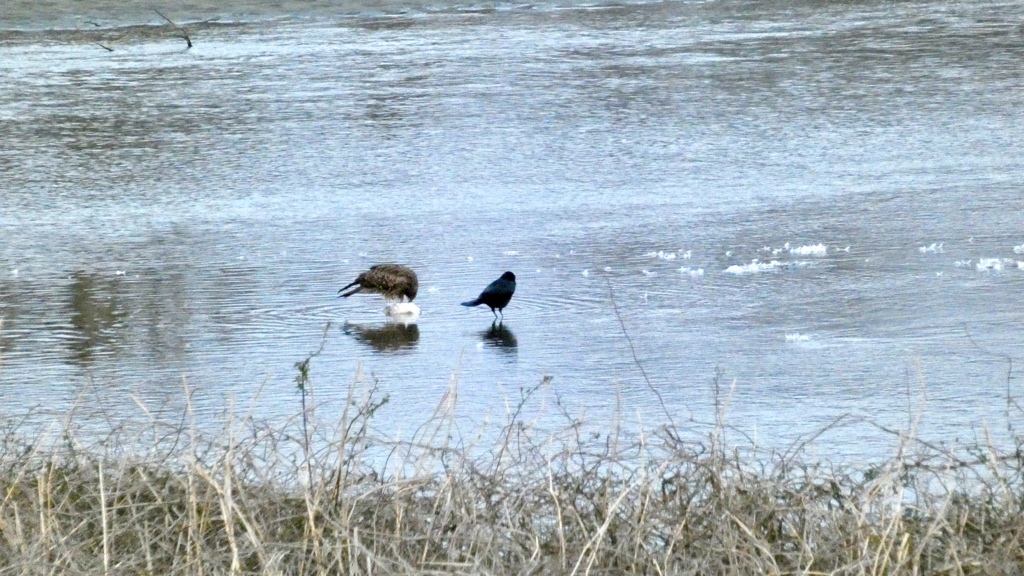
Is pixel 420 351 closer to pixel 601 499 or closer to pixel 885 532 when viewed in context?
pixel 601 499

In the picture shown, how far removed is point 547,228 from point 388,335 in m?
2.28

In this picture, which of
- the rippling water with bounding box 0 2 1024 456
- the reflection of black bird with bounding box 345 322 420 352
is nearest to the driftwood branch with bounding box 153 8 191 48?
the rippling water with bounding box 0 2 1024 456

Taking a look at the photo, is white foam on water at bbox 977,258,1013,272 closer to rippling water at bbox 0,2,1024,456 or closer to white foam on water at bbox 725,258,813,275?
rippling water at bbox 0,2,1024,456

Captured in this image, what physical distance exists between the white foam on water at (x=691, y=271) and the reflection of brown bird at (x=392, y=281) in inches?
56.3

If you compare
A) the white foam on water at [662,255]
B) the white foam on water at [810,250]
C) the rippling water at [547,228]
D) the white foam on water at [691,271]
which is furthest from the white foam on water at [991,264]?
the white foam on water at [662,255]

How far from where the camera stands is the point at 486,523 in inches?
148

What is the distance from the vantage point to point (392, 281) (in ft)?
25.3

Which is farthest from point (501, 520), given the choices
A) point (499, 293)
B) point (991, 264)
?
point (991, 264)

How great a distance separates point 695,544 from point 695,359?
3057mm

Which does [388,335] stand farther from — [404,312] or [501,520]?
[501,520]

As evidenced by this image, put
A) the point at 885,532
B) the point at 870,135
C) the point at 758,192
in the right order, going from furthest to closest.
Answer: the point at 870,135 < the point at 758,192 < the point at 885,532

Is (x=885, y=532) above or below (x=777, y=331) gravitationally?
above

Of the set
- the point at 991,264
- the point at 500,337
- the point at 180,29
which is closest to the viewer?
the point at 500,337

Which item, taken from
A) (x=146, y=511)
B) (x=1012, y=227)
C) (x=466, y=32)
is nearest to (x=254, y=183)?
(x=1012, y=227)
